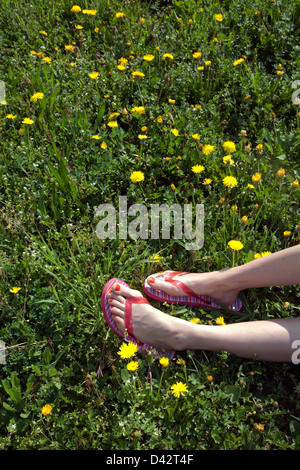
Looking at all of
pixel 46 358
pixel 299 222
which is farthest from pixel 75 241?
pixel 299 222

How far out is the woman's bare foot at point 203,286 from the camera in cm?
228

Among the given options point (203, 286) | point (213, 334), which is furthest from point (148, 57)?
point (213, 334)

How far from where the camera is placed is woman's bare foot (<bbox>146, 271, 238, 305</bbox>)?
2281 millimetres

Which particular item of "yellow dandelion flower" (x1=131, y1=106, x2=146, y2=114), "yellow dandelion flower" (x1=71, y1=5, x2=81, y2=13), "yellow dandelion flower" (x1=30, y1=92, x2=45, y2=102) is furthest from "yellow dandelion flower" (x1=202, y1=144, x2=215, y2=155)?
"yellow dandelion flower" (x1=71, y1=5, x2=81, y2=13)

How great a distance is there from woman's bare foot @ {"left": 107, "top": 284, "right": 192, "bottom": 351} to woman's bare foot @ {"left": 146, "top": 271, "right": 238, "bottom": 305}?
14 centimetres

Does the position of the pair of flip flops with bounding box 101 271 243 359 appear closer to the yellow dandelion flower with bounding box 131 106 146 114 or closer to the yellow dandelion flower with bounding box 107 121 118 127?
the yellow dandelion flower with bounding box 107 121 118 127

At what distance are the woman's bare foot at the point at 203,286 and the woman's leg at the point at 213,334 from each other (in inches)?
6.2

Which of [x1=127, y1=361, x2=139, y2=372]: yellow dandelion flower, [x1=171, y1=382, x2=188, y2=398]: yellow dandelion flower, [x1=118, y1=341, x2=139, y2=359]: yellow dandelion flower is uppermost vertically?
[x1=118, y1=341, x2=139, y2=359]: yellow dandelion flower

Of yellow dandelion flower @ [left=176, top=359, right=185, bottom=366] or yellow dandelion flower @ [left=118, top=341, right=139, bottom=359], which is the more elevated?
yellow dandelion flower @ [left=118, top=341, right=139, bottom=359]

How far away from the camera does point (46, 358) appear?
2.10 metres

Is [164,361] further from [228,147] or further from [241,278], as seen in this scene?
[228,147]

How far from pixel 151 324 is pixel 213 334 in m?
0.30

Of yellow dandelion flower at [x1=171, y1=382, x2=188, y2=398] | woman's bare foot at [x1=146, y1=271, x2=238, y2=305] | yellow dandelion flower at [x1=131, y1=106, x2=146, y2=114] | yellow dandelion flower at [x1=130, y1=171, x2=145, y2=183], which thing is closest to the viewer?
yellow dandelion flower at [x1=171, y1=382, x2=188, y2=398]

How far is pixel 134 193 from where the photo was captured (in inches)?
104
